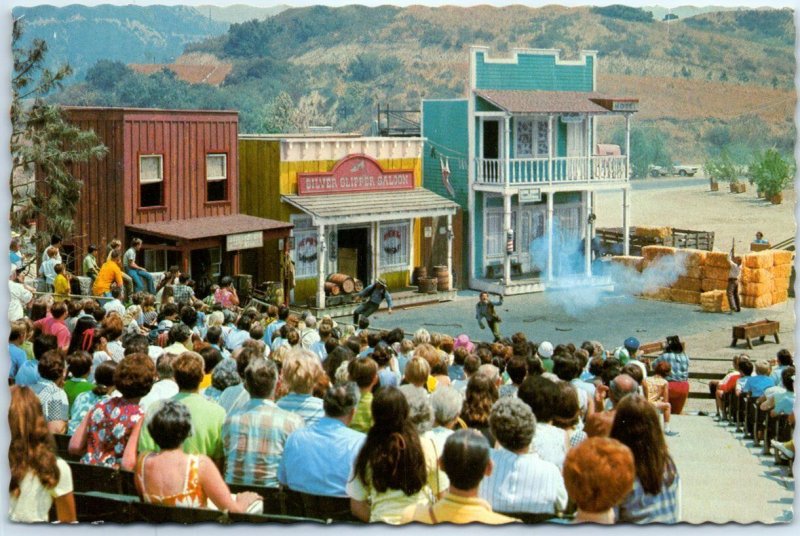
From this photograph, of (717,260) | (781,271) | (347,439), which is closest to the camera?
(347,439)

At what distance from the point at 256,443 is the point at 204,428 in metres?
0.30

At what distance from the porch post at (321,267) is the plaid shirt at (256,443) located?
49.4ft

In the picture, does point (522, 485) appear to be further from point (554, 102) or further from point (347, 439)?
point (554, 102)

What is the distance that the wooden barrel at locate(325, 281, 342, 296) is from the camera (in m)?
21.6

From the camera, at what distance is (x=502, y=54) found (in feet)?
248

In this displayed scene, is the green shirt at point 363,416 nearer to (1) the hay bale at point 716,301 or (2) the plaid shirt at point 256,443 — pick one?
(2) the plaid shirt at point 256,443

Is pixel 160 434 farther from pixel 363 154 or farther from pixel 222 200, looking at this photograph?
pixel 363 154

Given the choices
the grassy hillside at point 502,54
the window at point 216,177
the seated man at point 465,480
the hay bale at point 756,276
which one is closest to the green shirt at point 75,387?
the seated man at point 465,480

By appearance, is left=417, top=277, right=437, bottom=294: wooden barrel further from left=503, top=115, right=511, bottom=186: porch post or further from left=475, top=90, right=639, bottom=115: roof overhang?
left=475, top=90, right=639, bottom=115: roof overhang

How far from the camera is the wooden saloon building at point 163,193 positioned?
18.8 m

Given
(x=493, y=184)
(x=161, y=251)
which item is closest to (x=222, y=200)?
(x=161, y=251)

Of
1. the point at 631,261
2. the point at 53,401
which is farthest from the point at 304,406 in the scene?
the point at 631,261

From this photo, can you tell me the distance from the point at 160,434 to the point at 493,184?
67.5ft

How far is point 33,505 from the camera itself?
20.2 feet
